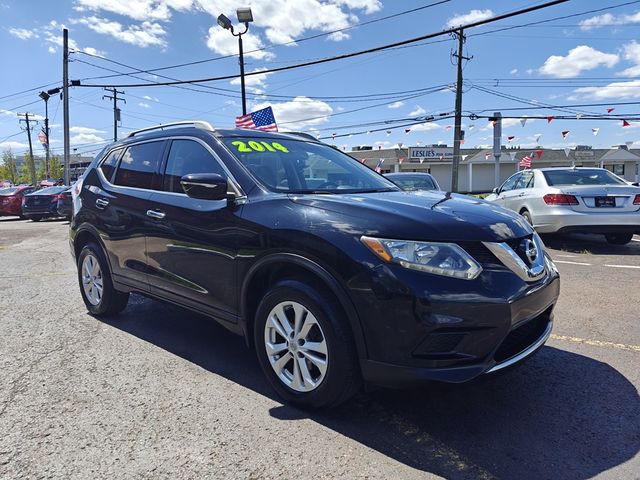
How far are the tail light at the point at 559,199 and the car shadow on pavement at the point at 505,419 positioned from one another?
203 inches

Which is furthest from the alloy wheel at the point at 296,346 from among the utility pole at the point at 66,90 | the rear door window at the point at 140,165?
the utility pole at the point at 66,90

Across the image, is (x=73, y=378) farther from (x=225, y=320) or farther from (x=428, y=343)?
(x=428, y=343)

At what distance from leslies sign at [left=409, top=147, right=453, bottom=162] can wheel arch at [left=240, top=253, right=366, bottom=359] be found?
4929 cm

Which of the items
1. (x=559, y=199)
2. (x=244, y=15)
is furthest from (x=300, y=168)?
(x=244, y=15)

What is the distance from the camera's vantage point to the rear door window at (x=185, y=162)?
365cm

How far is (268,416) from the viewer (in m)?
2.90

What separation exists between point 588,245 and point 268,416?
8.34 metres

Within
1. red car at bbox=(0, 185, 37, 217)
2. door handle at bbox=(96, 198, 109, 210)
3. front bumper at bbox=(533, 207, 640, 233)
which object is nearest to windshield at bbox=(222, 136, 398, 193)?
door handle at bbox=(96, 198, 109, 210)

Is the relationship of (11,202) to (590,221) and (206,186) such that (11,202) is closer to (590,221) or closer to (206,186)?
(206,186)

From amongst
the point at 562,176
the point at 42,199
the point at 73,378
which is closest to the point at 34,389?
the point at 73,378

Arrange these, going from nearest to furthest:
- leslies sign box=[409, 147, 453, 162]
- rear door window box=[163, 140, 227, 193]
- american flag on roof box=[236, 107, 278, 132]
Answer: rear door window box=[163, 140, 227, 193]
american flag on roof box=[236, 107, 278, 132]
leslies sign box=[409, 147, 453, 162]

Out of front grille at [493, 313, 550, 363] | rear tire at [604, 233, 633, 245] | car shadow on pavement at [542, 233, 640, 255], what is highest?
front grille at [493, 313, 550, 363]

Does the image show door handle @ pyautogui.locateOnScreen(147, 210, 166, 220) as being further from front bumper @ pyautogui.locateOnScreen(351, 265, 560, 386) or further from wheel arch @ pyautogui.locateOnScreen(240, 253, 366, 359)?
front bumper @ pyautogui.locateOnScreen(351, 265, 560, 386)

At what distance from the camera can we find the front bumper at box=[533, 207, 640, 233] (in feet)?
25.9
